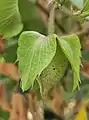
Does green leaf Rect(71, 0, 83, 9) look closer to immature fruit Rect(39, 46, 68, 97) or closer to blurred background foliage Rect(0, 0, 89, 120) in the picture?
blurred background foliage Rect(0, 0, 89, 120)

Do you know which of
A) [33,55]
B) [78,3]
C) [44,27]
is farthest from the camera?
[44,27]

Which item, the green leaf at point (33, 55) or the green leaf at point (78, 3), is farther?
the green leaf at point (78, 3)

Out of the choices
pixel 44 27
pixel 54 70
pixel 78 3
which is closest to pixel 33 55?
pixel 54 70

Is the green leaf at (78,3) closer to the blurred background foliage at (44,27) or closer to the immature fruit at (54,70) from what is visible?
the blurred background foliage at (44,27)

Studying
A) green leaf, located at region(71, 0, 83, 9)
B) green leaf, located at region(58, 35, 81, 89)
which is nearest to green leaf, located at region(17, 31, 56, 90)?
green leaf, located at region(58, 35, 81, 89)

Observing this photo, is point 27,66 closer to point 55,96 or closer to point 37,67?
point 37,67

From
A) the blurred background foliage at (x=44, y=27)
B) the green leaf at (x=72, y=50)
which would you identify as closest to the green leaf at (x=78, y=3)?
the blurred background foliage at (x=44, y=27)

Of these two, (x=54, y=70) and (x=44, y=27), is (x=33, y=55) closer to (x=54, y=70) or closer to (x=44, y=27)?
(x=54, y=70)

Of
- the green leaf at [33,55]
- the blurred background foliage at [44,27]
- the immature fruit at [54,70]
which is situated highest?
the green leaf at [33,55]
